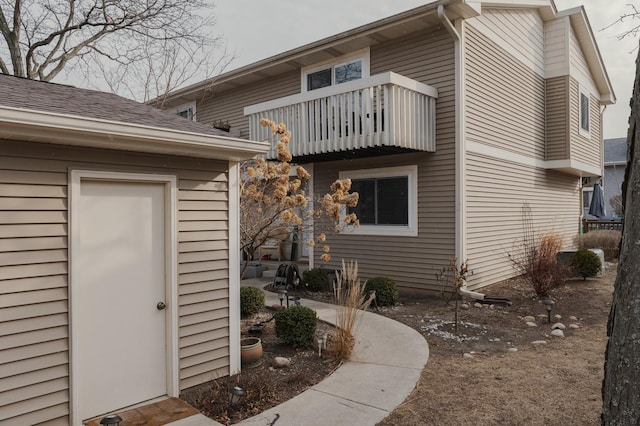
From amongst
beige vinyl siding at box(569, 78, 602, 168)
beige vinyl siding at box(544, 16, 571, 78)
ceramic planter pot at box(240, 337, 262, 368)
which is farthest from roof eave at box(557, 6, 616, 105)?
ceramic planter pot at box(240, 337, 262, 368)

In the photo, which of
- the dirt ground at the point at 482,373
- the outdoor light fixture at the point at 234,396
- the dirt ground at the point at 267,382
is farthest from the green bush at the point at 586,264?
the outdoor light fixture at the point at 234,396

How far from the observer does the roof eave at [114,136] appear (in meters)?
3.09

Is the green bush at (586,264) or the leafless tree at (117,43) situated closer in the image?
the green bush at (586,264)

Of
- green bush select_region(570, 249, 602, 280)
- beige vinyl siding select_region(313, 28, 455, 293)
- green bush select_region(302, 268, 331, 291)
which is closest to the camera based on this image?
beige vinyl siding select_region(313, 28, 455, 293)

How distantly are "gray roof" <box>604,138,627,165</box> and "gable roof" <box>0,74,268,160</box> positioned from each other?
93.6 feet

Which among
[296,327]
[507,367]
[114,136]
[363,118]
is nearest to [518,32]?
[363,118]

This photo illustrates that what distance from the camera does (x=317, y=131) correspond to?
9352 mm

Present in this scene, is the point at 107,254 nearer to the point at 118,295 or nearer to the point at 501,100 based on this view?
the point at 118,295

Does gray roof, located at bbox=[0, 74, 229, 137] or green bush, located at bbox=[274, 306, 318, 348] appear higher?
gray roof, located at bbox=[0, 74, 229, 137]

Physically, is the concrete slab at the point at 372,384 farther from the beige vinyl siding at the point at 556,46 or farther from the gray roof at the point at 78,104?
the beige vinyl siding at the point at 556,46

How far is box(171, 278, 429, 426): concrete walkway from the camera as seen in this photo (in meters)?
3.74

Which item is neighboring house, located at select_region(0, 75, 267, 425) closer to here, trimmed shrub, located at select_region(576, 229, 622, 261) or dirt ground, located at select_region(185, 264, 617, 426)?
dirt ground, located at select_region(185, 264, 617, 426)

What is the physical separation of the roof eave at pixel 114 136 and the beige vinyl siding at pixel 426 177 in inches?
216

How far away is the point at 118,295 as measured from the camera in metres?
3.96
